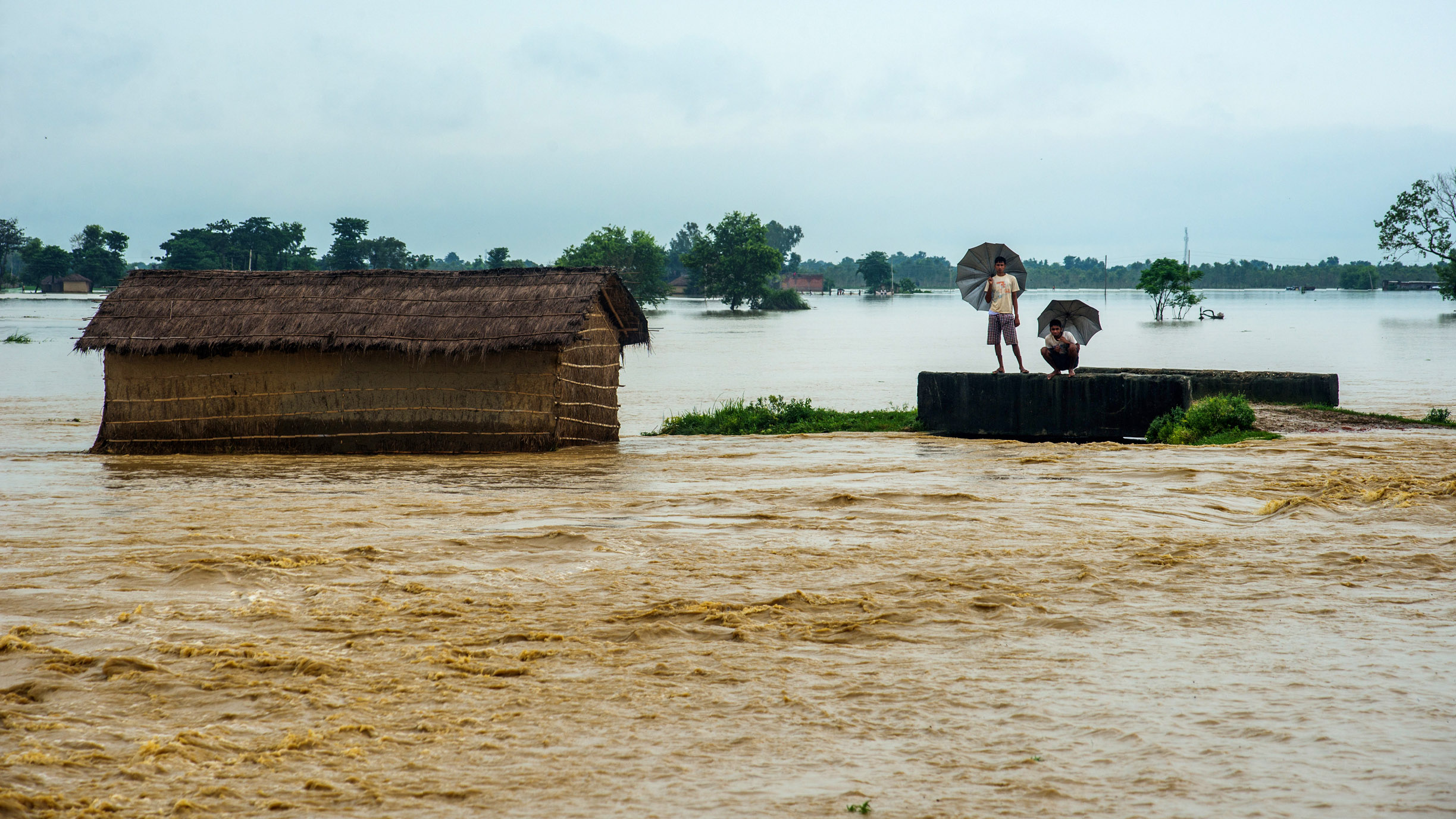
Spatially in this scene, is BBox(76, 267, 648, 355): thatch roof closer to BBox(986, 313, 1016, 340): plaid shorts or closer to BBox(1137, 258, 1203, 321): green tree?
BBox(986, 313, 1016, 340): plaid shorts

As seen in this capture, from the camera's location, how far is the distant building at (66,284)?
108312 mm

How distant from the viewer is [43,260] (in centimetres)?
10350

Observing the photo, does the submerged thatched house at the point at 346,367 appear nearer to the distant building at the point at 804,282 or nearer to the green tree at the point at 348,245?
the green tree at the point at 348,245

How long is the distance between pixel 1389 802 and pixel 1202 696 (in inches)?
46.1

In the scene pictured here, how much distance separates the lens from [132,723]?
493 cm

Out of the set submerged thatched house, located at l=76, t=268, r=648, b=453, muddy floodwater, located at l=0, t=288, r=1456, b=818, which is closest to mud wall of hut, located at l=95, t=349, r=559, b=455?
submerged thatched house, located at l=76, t=268, r=648, b=453

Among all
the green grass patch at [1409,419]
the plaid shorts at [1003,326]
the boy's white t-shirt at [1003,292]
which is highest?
the boy's white t-shirt at [1003,292]

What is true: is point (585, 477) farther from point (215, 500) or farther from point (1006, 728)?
point (1006, 728)

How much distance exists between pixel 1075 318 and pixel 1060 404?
1.67 metres

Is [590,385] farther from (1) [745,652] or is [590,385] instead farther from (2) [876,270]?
(2) [876,270]

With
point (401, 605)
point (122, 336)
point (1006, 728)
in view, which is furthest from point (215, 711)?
point (122, 336)

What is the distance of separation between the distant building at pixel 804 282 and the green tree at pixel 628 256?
2788 inches

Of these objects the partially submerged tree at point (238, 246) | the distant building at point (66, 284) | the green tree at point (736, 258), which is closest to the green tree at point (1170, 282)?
the green tree at point (736, 258)

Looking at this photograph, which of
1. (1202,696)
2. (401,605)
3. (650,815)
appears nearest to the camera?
(650,815)
